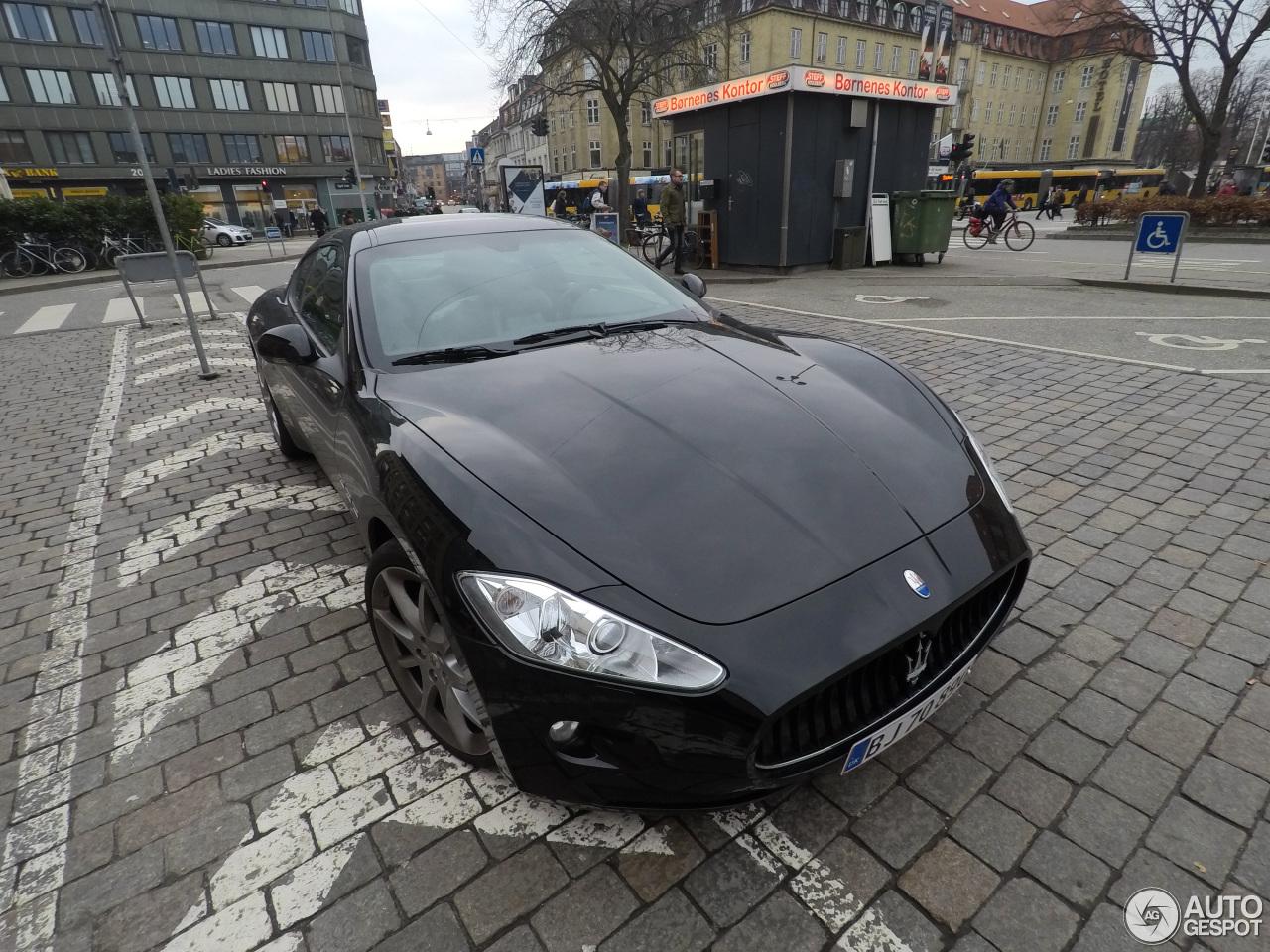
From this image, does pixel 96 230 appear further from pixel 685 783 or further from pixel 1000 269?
pixel 685 783

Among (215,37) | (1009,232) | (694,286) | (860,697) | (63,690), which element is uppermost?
(215,37)

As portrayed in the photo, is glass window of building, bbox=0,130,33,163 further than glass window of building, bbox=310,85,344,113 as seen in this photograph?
No

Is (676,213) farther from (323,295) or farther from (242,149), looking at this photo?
(242,149)

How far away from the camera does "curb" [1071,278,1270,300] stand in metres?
9.07

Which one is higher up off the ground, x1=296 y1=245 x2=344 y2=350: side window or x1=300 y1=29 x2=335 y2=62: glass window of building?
x1=300 y1=29 x2=335 y2=62: glass window of building

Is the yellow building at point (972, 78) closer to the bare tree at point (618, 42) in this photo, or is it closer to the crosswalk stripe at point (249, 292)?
the bare tree at point (618, 42)

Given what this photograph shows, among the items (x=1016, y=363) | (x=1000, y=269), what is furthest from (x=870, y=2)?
(x=1016, y=363)

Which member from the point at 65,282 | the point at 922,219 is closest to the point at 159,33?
the point at 65,282

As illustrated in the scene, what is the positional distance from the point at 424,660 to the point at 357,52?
219ft

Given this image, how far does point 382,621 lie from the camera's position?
2.27 m

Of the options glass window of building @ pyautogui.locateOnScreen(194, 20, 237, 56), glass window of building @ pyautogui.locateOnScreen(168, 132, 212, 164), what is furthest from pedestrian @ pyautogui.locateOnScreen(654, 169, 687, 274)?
glass window of building @ pyautogui.locateOnScreen(194, 20, 237, 56)

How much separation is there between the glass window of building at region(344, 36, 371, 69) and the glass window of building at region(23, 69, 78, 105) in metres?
18.9

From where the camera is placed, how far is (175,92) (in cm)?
4847

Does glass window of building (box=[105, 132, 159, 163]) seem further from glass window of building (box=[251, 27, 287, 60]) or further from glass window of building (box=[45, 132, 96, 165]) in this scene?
glass window of building (box=[251, 27, 287, 60])
